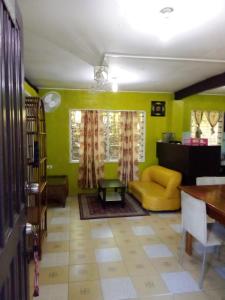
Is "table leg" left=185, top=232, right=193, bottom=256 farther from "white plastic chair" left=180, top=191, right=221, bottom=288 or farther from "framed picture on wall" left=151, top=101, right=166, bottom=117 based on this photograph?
"framed picture on wall" left=151, top=101, right=166, bottom=117

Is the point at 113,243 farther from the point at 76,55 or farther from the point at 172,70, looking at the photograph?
the point at 172,70

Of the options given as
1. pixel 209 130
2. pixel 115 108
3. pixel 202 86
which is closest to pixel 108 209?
pixel 115 108

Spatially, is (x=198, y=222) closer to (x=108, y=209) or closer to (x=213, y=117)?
(x=108, y=209)

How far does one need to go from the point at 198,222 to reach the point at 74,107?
13.1 ft

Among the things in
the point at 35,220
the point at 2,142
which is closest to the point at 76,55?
the point at 35,220

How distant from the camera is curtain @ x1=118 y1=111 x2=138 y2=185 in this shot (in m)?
5.66

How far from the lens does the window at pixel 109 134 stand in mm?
5641

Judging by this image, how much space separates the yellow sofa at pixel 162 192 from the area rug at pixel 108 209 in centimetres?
17

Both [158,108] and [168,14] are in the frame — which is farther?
[158,108]

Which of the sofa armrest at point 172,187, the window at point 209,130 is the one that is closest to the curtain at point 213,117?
the window at point 209,130

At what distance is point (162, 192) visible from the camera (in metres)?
4.63

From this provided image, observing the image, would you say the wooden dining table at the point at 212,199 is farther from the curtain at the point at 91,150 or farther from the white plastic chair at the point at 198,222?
the curtain at the point at 91,150

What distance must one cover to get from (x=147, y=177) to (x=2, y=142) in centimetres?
500

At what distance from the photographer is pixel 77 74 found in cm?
409
